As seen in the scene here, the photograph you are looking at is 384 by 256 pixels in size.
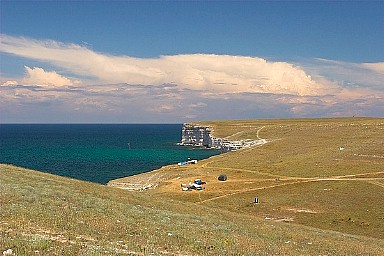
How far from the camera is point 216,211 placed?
43.3 m

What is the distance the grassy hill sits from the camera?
71.5 ft

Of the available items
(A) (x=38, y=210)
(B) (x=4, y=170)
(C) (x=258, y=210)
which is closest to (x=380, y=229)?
(C) (x=258, y=210)

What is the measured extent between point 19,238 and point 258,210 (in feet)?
157

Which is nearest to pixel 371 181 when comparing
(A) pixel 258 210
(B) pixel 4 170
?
(A) pixel 258 210

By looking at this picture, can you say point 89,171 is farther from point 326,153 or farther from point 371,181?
point 371,181

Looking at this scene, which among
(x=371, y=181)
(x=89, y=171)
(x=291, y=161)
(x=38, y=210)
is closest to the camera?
(x=38, y=210)

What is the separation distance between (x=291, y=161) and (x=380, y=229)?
6660 centimetres

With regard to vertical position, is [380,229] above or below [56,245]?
below

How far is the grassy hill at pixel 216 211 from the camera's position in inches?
858

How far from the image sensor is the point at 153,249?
2069 centimetres

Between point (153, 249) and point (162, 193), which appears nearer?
point (153, 249)

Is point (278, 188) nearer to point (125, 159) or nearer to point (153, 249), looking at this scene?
point (153, 249)

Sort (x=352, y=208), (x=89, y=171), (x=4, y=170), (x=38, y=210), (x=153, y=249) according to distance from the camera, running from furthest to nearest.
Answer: (x=89, y=171)
(x=352, y=208)
(x=4, y=170)
(x=38, y=210)
(x=153, y=249)

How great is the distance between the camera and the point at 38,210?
26.0 meters
